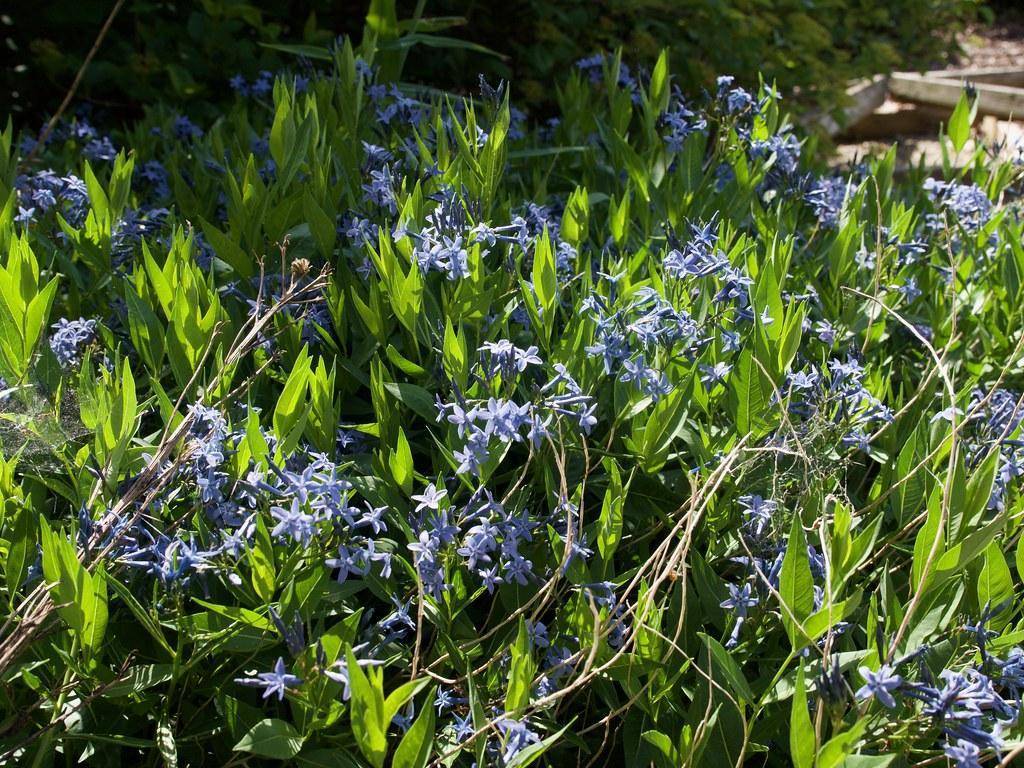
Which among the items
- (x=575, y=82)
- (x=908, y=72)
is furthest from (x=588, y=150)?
(x=908, y=72)

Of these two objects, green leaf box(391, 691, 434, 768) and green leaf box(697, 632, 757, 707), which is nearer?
green leaf box(391, 691, 434, 768)

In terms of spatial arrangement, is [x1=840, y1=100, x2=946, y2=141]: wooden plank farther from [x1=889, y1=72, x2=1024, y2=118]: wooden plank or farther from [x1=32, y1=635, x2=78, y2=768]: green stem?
[x1=32, y1=635, x2=78, y2=768]: green stem

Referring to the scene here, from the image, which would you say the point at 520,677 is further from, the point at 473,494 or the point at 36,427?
the point at 36,427

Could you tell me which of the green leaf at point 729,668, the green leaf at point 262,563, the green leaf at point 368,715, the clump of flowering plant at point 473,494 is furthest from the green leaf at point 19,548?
the green leaf at point 729,668

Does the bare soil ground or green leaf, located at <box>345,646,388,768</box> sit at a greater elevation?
green leaf, located at <box>345,646,388,768</box>

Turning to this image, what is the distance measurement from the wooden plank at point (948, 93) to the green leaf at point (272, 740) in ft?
24.2

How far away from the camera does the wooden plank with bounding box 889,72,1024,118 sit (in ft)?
25.2

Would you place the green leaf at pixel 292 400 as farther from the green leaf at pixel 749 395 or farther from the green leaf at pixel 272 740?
the green leaf at pixel 749 395

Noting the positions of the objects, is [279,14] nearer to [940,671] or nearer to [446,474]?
[446,474]

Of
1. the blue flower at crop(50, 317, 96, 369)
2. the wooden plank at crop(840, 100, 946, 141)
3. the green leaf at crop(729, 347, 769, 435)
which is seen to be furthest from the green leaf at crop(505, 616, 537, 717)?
the wooden plank at crop(840, 100, 946, 141)

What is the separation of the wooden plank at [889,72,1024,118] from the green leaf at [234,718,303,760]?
7.38 metres

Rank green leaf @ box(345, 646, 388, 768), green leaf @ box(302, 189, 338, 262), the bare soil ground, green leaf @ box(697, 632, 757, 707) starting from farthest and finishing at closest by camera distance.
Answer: the bare soil ground, green leaf @ box(302, 189, 338, 262), green leaf @ box(697, 632, 757, 707), green leaf @ box(345, 646, 388, 768)

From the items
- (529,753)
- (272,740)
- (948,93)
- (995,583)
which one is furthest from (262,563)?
(948,93)

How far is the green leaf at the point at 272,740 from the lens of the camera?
4.78ft
